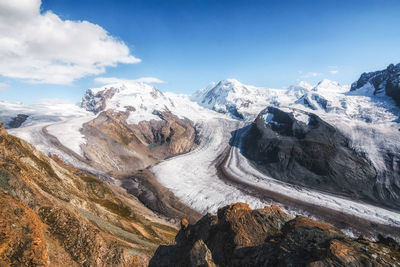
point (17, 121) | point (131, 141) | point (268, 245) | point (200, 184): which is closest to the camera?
point (268, 245)

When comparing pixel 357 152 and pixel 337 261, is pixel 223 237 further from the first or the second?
pixel 357 152

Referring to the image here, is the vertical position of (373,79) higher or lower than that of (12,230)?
higher

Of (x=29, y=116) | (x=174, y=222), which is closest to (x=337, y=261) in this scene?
(x=174, y=222)

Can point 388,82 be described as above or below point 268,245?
above

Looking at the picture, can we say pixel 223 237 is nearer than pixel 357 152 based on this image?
Yes

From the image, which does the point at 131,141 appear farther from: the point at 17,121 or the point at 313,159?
the point at 313,159

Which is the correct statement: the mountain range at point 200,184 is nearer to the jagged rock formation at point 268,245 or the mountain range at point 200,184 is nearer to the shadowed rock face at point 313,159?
the jagged rock formation at point 268,245

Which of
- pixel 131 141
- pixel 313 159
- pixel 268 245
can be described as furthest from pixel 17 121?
pixel 268 245

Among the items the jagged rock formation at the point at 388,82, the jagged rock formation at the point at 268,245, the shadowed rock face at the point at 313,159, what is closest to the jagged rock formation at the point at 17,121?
the shadowed rock face at the point at 313,159
